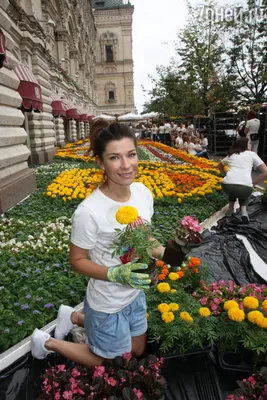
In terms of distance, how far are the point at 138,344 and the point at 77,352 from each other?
45 centimetres

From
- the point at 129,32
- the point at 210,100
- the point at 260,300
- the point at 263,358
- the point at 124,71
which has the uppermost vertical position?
the point at 129,32

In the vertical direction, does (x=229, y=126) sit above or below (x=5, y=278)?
above

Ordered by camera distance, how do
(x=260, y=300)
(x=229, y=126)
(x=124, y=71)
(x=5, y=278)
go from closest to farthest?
1. (x=260, y=300)
2. (x=5, y=278)
3. (x=229, y=126)
4. (x=124, y=71)

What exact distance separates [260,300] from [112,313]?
132 centimetres

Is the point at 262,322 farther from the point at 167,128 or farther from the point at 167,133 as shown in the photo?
the point at 167,133

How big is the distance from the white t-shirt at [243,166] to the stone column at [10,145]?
4515 mm

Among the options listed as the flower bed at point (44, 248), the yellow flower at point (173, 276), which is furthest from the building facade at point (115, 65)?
the yellow flower at point (173, 276)

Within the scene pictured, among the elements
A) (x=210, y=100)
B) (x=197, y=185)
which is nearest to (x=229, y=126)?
(x=210, y=100)

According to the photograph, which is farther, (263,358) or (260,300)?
(260,300)

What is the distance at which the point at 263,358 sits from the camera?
2393mm

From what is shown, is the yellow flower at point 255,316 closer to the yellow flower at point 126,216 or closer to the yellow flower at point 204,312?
the yellow flower at point 204,312

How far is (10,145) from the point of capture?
7879mm

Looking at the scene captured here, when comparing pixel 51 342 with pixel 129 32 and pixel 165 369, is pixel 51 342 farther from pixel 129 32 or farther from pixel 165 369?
pixel 129 32

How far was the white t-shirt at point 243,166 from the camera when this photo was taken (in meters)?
6.09
